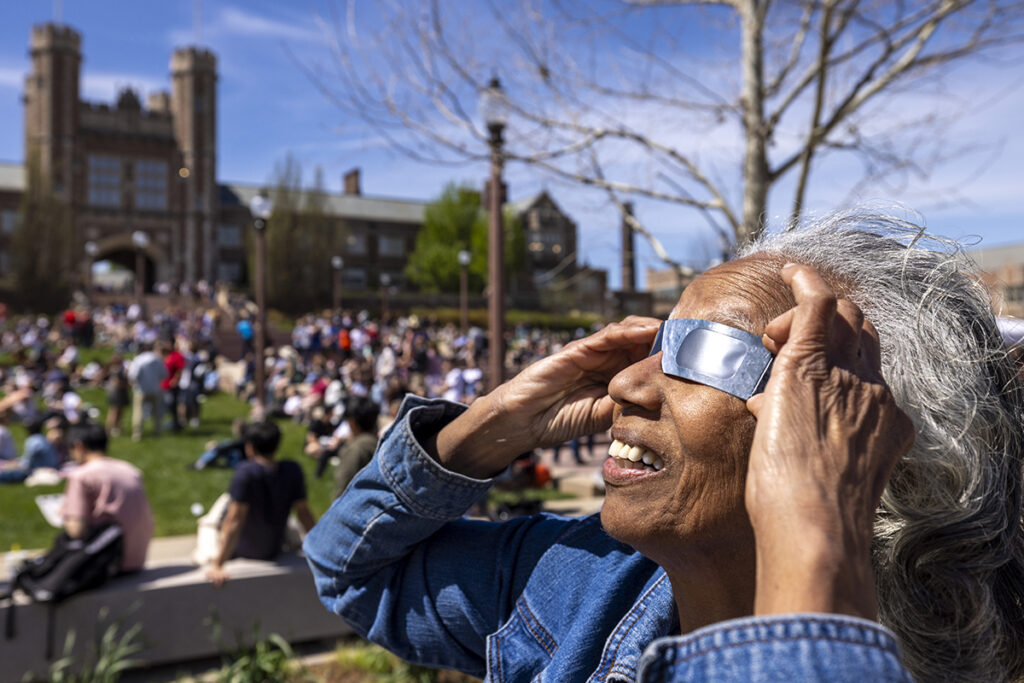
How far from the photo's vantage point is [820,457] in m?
0.99

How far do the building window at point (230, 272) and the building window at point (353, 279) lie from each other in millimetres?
8432

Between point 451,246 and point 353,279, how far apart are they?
1068 cm

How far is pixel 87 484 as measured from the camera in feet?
18.1

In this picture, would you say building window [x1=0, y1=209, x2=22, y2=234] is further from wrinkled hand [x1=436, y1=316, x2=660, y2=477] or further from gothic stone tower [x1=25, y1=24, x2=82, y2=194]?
wrinkled hand [x1=436, y1=316, x2=660, y2=477]

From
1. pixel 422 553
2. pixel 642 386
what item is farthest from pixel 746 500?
pixel 422 553

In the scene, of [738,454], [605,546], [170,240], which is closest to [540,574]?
[605,546]

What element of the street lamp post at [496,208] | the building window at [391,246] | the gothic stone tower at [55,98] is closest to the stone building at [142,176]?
the gothic stone tower at [55,98]

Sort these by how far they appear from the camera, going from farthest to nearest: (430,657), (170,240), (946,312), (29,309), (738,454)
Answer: (170,240), (29,309), (430,657), (946,312), (738,454)

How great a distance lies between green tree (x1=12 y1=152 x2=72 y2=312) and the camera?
49.0 metres

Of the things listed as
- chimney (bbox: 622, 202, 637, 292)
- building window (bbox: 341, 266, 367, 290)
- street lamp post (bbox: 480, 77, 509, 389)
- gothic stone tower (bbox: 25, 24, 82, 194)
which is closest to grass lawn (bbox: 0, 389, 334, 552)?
street lamp post (bbox: 480, 77, 509, 389)

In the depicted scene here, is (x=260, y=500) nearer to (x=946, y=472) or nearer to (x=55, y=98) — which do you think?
(x=946, y=472)

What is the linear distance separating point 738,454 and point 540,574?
64 cm

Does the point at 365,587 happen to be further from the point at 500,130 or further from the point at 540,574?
the point at 500,130

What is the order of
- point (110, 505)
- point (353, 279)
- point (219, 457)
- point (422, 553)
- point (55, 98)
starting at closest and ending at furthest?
point (422, 553)
point (110, 505)
point (219, 457)
point (55, 98)
point (353, 279)
